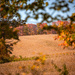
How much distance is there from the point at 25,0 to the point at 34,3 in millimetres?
238

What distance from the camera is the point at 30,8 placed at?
280cm

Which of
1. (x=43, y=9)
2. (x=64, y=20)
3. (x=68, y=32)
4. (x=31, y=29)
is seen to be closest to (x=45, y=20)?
(x=43, y=9)

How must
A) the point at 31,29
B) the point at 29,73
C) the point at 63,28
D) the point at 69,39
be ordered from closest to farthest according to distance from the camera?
the point at 63,28
the point at 69,39
the point at 29,73
the point at 31,29

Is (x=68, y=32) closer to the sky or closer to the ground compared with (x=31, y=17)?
closer to the ground

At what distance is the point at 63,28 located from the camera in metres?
2.55

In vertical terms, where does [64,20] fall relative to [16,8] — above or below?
below

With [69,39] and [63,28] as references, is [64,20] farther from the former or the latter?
[69,39]

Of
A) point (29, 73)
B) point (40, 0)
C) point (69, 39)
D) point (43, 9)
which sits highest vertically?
point (40, 0)

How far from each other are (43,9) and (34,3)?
31 centimetres

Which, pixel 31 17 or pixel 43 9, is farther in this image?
pixel 31 17

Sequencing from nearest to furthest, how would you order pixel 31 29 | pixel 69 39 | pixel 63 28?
pixel 63 28, pixel 69 39, pixel 31 29

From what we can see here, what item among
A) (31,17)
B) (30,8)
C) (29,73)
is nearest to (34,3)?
(30,8)

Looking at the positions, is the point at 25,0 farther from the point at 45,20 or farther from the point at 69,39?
the point at 69,39

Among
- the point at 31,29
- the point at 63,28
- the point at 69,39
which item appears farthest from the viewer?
the point at 31,29
